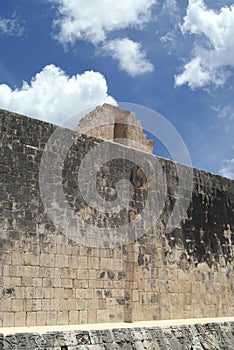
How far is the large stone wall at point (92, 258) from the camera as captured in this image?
8977mm

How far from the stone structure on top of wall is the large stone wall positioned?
1.50 meters

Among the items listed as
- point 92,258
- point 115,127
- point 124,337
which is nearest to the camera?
point 124,337

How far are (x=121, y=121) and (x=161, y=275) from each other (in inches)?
182

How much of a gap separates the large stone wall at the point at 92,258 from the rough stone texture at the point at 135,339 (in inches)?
84.9

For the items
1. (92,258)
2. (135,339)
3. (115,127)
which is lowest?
(135,339)

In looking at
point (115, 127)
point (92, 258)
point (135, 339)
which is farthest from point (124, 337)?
point (115, 127)

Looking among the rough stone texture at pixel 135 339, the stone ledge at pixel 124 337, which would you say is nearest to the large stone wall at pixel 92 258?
the stone ledge at pixel 124 337

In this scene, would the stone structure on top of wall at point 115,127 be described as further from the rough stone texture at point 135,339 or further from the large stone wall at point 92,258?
the rough stone texture at point 135,339

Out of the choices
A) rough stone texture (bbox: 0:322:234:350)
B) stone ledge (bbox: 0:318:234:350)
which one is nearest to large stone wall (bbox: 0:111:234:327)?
stone ledge (bbox: 0:318:234:350)

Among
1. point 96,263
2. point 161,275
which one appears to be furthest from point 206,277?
point 96,263

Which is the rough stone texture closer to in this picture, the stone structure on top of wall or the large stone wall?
the large stone wall

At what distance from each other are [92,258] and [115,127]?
15.8 feet

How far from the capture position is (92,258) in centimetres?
1012

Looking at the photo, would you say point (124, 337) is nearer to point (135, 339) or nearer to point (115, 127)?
point (135, 339)
